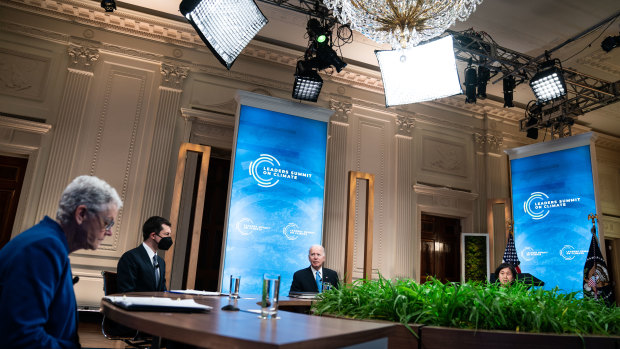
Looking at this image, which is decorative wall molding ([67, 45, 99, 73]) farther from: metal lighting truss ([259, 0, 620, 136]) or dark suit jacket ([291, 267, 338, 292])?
dark suit jacket ([291, 267, 338, 292])

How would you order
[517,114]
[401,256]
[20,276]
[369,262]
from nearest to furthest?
1. [20,276]
2. [369,262]
3. [401,256]
4. [517,114]

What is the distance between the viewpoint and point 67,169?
5.58 metres

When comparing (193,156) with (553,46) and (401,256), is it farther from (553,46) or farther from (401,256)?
(553,46)

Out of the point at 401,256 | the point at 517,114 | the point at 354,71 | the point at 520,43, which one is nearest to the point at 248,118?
the point at 354,71

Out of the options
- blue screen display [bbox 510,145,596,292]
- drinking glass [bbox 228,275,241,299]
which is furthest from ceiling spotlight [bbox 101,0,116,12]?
blue screen display [bbox 510,145,596,292]

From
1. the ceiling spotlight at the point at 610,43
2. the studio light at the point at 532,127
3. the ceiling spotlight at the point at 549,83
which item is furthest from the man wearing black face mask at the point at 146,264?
the studio light at the point at 532,127

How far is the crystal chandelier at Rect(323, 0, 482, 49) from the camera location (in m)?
3.19

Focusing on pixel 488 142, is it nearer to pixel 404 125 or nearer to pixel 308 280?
pixel 404 125

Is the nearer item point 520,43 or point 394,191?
point 520,43

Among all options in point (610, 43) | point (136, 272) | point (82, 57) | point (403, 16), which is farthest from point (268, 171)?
point (610, 43)

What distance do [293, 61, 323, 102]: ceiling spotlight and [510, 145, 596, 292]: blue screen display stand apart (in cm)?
392

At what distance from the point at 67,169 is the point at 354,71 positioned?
472 centimetres

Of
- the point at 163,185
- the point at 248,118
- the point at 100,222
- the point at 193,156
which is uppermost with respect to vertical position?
the point at 248,118

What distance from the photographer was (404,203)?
23.7 feet
